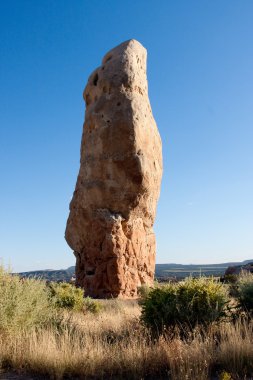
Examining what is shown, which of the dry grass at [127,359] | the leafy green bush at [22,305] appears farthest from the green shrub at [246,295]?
the leafy green bush at [22,305]

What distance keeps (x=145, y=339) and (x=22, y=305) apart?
2104mm

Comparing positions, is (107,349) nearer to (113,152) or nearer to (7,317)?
(7,317)

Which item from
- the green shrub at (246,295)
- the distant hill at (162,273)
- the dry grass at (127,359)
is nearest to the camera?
the dry grass at (127,359)

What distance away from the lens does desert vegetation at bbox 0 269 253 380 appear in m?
4.83

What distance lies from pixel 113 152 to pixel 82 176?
213cm

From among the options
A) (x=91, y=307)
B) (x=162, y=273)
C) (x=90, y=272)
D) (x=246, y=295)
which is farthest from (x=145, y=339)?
(x=162, y=273)

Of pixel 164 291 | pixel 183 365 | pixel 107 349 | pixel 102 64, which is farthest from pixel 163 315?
pixel 102 64

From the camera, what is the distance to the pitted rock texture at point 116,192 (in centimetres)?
1570

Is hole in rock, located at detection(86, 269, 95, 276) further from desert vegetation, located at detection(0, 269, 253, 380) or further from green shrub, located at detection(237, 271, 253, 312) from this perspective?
green shrub, located at detection(237, 271, 253, 312)

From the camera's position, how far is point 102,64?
18.8m

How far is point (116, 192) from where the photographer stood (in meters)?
16.1

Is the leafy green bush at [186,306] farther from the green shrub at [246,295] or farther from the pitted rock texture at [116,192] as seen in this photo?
the pitted rock texture at [116,192]

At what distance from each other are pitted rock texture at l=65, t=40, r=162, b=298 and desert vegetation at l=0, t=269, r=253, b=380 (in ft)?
23.0

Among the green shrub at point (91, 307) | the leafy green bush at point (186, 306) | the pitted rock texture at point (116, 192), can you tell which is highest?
the pitted rock texture at point (116, 192)
